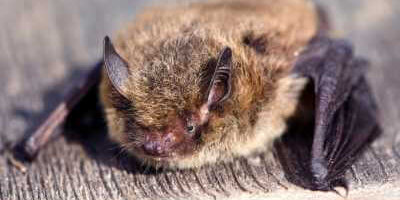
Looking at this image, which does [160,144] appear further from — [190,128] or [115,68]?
[115,68]

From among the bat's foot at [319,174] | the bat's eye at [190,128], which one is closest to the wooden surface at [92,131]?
the bat's foot at [319,174]

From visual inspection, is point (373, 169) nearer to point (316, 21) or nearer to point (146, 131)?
point (146, 131)

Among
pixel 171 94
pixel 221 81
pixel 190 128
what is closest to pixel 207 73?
pixel 221 81

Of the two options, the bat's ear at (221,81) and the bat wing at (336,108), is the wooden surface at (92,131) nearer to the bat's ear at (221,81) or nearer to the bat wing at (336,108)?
the bat wing at (336,108)

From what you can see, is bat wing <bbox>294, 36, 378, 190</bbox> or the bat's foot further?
bat wing <bbox>294, 36, 378, 190</bbox>

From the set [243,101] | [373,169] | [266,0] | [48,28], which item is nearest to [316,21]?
[266,0]

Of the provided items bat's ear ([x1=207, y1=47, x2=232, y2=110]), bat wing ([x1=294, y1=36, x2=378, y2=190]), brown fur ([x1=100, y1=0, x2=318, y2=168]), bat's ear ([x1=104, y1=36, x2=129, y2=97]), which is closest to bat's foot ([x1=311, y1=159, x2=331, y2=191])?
bat wing ([x1=294, y1=36, x2=378, y2=190])

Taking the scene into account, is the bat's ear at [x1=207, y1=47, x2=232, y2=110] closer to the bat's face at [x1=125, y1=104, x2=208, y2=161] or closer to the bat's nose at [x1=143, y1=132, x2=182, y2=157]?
the bat's face at [x1=125, y1=104, x2=208, y2=161]
